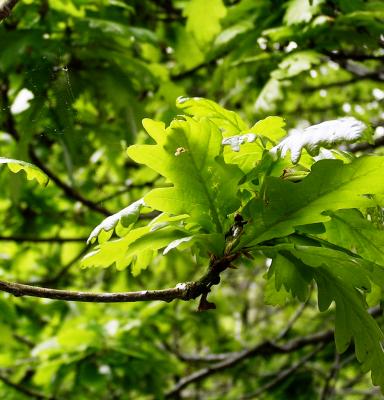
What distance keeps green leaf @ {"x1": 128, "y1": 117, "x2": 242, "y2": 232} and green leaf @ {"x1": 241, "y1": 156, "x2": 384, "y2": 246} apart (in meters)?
0.08

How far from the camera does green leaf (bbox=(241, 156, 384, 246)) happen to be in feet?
2.87

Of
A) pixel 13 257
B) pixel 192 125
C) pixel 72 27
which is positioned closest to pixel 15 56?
pixel 72 27

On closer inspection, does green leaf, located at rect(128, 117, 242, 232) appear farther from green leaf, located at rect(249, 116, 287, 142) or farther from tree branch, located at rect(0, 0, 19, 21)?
tree branch, located at rect(0, 0, 19, 21)

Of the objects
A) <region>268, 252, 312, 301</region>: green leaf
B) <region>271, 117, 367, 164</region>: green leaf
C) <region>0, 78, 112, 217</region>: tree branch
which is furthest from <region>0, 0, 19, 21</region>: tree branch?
<region>0, 78, 112, 217</region>: tree branch

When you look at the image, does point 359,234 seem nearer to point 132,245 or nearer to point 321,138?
point 321,138

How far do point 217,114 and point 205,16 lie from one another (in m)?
1.01

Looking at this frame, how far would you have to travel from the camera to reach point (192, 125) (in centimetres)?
95

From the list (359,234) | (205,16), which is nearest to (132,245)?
(359,234)

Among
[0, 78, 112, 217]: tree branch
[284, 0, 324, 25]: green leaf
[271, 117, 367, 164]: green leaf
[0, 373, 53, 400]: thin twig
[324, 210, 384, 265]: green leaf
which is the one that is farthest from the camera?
[0, 373, 53, 400]: thin twig

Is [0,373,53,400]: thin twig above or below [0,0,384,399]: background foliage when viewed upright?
below

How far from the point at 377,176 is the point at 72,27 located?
1479 mm

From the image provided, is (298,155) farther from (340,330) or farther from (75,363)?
(75,363)

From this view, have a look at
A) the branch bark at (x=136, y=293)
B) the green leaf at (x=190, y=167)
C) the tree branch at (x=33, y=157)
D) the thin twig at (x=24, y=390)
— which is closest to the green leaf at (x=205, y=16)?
the tree branch at (x=33, y=157)

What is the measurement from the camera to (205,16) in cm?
195
